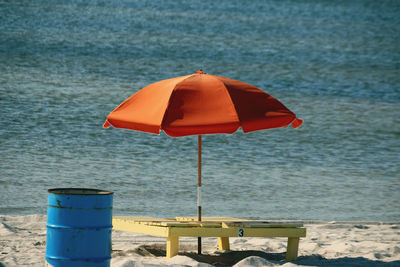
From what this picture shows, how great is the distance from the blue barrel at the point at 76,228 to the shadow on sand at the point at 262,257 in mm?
1945

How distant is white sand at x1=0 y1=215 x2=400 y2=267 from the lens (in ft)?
20.9

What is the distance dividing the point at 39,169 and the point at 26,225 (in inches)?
169

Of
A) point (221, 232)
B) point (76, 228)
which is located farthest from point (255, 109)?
point (76, 228)

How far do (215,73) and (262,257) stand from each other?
22.3m

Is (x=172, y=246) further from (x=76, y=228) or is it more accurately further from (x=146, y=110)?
(x=76, y=228)

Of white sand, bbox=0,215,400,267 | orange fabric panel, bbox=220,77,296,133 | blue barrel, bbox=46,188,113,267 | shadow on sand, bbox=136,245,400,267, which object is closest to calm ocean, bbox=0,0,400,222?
white sand, bbox=0,215,400,267

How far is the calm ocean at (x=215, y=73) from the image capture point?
36.9 feet

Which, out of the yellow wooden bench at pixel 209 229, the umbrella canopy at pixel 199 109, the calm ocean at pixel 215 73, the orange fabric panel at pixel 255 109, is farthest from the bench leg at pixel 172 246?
the calm ocean at pixel 215 73

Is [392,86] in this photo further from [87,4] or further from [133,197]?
[87,4]

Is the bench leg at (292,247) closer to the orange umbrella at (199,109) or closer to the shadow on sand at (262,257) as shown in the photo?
the shadow on sand at (262,257)

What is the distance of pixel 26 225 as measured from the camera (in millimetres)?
8352

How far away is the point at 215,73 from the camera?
29062 mm

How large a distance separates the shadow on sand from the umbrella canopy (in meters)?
1.22

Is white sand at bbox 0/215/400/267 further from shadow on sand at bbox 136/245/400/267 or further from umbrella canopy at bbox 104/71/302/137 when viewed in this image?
umbrella canopy at bbox 104/71/302/137
